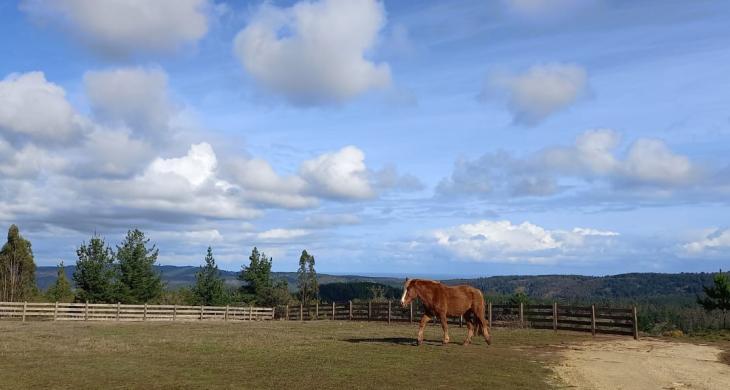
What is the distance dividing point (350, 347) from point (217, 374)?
260 inches

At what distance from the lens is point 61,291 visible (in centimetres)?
6444

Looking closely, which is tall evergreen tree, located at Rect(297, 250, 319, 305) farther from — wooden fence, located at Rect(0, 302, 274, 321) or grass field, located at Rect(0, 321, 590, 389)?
grass field, located at Rect(0, 321, 590, 389)

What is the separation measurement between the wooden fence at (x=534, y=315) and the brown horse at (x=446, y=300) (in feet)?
30.2

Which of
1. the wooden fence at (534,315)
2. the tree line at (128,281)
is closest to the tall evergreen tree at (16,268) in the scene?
the tree line at (128,281)

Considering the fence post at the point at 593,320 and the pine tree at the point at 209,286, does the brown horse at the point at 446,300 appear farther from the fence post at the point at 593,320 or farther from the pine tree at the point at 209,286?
the pine tree at the point at 209,286

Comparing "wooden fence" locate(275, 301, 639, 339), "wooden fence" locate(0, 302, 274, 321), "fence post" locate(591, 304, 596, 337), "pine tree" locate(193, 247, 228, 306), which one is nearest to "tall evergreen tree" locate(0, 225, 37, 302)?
"pine tree" locate(193, 247, 228, 306)

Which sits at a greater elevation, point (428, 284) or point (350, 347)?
point (428, 284)

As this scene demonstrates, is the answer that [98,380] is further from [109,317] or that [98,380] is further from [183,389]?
[109,317]

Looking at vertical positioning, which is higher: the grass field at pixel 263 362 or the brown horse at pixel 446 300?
the brown horse at pixel 446 300

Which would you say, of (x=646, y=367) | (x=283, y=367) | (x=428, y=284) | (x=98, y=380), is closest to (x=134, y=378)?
(x=98, y=380)

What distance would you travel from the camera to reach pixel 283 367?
567 inches

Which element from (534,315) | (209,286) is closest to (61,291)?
(209,286)

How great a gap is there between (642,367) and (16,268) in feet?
194

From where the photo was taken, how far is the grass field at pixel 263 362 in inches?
Answer: 485
